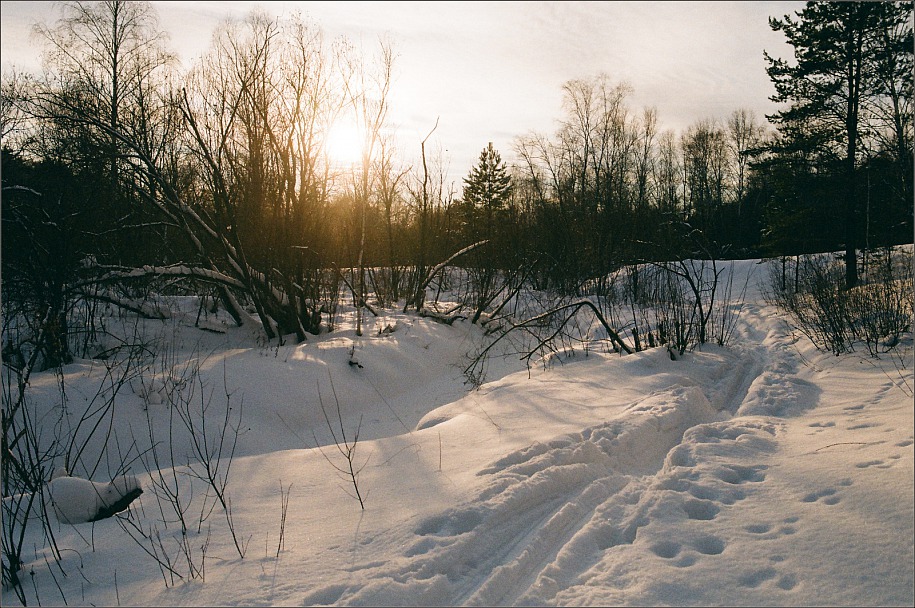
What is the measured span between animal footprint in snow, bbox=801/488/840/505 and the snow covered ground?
1cm

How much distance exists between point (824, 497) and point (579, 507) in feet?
4.75

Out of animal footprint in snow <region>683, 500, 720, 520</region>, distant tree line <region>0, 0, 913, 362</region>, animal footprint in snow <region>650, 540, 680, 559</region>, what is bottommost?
animal footprint in snow <region>650, 540, 680, 559</region>

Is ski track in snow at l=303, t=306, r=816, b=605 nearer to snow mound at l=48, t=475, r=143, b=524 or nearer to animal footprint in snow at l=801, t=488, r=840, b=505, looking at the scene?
animal footprint in snow at l=801, t=488, r=840, b=505

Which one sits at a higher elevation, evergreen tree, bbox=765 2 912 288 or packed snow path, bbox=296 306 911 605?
evergreen tree, bbox=765 2 912 288

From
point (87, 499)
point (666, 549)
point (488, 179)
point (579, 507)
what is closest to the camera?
point (666, 549)

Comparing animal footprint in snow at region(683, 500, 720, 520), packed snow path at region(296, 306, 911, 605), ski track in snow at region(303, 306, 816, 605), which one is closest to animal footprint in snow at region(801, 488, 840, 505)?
packed snow path at region(296, 306, 911, 605)

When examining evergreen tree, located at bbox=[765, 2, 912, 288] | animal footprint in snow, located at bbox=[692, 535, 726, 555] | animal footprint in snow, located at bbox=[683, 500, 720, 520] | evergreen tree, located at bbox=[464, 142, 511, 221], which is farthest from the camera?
evergreen tree, located at bbox=[464, 142, 511, 221]

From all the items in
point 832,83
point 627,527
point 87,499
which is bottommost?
point 627,527

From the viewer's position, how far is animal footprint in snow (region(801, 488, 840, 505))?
10.6 feet

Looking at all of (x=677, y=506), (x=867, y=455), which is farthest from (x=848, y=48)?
(x=677, y=506)

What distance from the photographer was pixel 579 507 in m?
3.51

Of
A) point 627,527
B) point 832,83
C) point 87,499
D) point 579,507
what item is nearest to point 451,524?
point 579,507

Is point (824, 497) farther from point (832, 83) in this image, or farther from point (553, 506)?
point (832, 83)

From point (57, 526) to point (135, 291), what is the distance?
1021 centimetres
